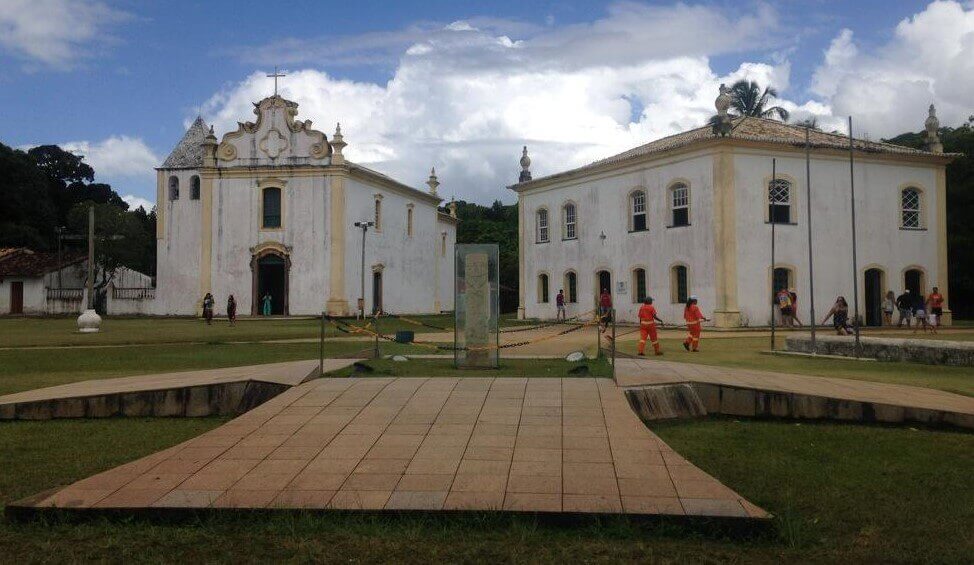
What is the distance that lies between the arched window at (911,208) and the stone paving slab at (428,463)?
2506 centimetres

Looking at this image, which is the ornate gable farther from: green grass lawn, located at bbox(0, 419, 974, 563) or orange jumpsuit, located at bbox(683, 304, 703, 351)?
green grass lawn, located at bbox(0, 419, 974, 563)

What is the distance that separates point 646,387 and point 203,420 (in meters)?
4.91

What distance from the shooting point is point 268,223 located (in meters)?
36.8

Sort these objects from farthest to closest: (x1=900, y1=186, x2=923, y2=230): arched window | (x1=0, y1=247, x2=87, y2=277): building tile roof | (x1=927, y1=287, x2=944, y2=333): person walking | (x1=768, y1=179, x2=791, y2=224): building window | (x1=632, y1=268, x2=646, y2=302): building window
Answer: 1. (x1=0, y1=247, x2=87, y2=277): building tile roof
2. (x1=632, y1=268, x2=646, y2=302): building window
3. (x1=900, y1=186, x2=923, y2=230): arched window
4. (x1=768, y1=179, x2=791, y2=224): building window
5. (x1=927, y1=287, x2=944, y2=333): person walking

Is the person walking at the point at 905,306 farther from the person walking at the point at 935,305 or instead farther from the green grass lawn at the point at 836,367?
the green grass lawn at the point at 836,367

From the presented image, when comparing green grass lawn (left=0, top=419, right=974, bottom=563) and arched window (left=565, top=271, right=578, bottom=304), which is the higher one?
arched window (left=565, top=271, right=578, bottom=304)

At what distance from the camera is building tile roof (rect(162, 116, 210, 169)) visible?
38781 mm

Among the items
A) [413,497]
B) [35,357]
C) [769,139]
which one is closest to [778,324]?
[769,139]

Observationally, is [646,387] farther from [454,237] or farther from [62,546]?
[454,237]

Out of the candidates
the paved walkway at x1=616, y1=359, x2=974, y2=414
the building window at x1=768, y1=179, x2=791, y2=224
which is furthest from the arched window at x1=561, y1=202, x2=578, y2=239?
the paved walkway at x1=616, y1=359, x2=974, y2=414

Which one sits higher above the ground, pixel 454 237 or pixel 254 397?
pixel 454 237

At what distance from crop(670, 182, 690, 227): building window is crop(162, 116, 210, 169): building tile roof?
2191 centimetres

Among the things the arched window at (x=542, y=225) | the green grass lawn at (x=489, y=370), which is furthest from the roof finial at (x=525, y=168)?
the green grass lawn at (x=489, y=370)

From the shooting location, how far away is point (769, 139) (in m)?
27.4
